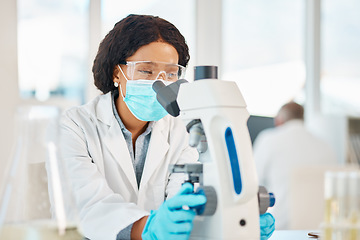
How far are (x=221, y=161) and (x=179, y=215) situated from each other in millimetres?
151

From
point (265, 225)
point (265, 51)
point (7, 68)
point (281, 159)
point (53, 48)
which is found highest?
point (265, 51)

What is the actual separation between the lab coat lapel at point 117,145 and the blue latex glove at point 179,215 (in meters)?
0.65

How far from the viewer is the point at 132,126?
1824 mm

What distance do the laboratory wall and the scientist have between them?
6.12 feet

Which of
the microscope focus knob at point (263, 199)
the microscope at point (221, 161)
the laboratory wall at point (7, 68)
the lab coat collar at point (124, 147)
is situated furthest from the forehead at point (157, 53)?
the laboratory wall at point (7, 68)

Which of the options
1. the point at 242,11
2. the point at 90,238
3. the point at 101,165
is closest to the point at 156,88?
the point at 90,238

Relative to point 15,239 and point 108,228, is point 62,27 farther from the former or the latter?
point 15,239

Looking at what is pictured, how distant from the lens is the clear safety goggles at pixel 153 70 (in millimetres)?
1649

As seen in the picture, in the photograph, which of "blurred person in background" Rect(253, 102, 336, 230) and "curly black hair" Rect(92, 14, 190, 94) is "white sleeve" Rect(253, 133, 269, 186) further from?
"curly black hair" Rect(92, 14, 190, 94)

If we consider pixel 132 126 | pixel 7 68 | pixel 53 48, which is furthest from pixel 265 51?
pixel 132 126

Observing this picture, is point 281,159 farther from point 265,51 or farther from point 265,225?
point 265,225

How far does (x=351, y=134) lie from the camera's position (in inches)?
206

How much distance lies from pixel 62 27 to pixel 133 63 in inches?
92.1

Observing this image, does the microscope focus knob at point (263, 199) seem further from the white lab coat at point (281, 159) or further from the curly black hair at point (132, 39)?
the white lab coat at point (281, 159)
